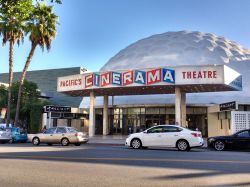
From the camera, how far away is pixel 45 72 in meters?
Answer: 87.2

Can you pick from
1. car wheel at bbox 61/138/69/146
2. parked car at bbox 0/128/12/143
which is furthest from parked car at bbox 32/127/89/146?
parked car at bbox 0/128/12/143

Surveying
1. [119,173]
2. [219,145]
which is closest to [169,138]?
[219,145]

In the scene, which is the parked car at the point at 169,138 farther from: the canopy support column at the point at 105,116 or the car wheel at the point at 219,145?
the canopy support column at the point at 105,116

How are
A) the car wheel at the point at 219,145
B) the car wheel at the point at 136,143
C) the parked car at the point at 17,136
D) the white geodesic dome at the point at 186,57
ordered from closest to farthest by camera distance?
1. the car wheel at the point at 136,143
2. the car wheel at the point at 219,145
3. the parked car at the point at 17,136
4. the white geodesic dome at the point at 186,57

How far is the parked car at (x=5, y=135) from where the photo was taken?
2919cm

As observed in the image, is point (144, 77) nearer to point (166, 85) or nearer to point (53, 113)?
point (166, 85)

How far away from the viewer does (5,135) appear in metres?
29.4

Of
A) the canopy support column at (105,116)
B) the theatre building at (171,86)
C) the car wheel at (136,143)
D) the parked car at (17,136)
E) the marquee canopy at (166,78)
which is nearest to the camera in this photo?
the car wheel at (136,143)

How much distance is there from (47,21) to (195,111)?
19.5 metres

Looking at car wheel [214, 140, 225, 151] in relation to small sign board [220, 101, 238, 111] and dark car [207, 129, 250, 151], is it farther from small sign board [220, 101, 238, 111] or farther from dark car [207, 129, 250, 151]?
small sign board [220, 101, 238, 111]

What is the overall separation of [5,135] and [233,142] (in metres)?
18.5

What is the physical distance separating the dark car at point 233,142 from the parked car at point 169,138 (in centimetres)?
189

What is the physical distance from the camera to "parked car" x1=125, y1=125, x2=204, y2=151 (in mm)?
19891

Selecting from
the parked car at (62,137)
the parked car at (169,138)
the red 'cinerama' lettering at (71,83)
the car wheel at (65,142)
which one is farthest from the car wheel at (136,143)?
the red 'cinerama' lettering at (71,83)
